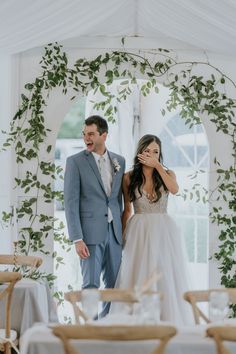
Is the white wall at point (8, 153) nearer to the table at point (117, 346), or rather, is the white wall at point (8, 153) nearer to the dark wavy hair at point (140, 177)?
the dark wavy hair at point (140, 177)

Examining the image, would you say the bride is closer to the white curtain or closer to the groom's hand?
the groom's hand

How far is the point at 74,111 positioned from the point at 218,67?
31.3 ft

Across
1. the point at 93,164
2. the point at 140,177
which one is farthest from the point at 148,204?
the point at 93,164

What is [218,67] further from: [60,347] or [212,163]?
[60,347]

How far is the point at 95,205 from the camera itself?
553cm

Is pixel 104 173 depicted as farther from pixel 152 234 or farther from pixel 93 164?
pixel 152 234

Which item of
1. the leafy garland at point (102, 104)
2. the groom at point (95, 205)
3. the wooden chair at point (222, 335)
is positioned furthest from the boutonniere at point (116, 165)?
the wooden chair at point (222, 335)

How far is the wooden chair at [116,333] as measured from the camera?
2.71 metres

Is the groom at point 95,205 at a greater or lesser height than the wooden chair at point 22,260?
greater

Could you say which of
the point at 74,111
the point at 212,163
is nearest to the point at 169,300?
the point at 212,163

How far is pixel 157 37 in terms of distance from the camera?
6234 millimetres

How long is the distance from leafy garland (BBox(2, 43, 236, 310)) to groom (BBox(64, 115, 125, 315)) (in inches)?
26.5

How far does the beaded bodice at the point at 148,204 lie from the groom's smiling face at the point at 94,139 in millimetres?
429

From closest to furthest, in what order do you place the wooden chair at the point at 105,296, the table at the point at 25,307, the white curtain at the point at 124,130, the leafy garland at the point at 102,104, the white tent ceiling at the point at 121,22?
the wooden chair at the point at 105,296 < the table at the point at 25,307 < the white tent ceiling at the point at 121,22 < the leafy garland at the point at 102,104 < the white curtain at the point at 124,130
